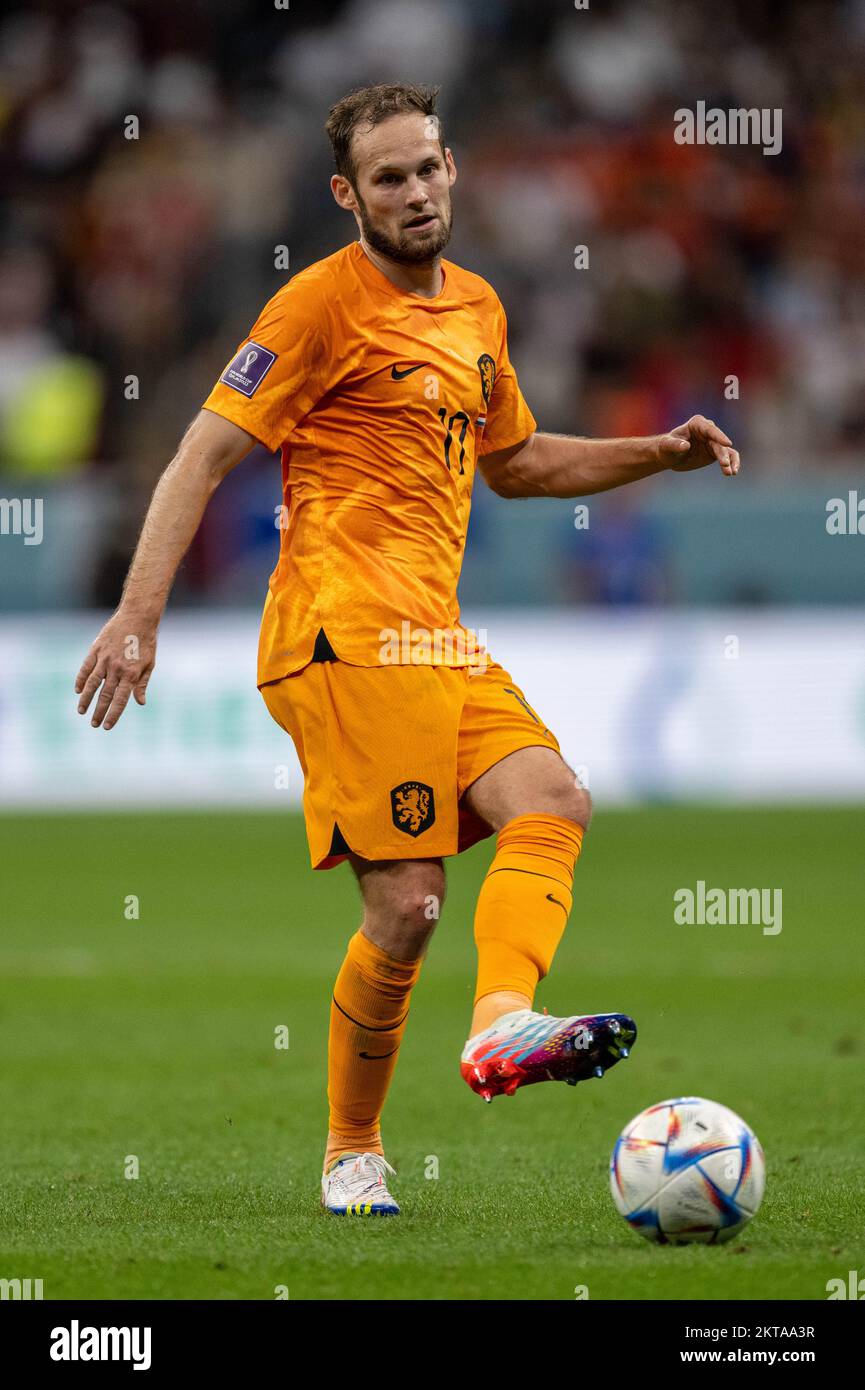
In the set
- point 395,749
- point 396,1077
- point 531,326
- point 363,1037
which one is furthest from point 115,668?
point 531,326

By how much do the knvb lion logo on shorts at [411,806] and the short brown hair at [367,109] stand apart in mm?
1442

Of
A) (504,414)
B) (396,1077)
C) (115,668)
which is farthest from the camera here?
(396,1077)

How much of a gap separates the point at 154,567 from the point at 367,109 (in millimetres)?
1206

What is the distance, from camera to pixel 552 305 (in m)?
17.7

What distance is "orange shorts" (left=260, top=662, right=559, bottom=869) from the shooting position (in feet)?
15.8

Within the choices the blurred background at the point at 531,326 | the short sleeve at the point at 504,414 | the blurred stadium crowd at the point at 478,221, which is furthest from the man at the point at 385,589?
the blurred stadium crowd at the point at 478,221

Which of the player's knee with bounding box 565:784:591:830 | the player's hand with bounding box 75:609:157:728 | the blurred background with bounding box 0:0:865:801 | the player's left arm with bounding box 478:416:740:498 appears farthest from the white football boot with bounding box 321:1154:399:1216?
the blurred background with bounding box 0:0:865:801

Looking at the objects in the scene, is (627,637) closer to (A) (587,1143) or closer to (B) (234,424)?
(A) (587,1143)

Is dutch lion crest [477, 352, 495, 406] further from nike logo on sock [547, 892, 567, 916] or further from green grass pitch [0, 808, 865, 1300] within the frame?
green grass pitch [0, 808, 865, 1300]

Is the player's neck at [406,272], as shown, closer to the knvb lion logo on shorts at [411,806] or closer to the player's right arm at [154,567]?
the player's right arm at [154,567]

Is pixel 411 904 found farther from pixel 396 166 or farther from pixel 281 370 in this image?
pixel 396 166

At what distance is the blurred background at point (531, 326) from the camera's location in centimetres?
1472

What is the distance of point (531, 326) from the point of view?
57.7ft

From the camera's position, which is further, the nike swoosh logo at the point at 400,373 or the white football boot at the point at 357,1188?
the white football boot at the point at 357,1188
